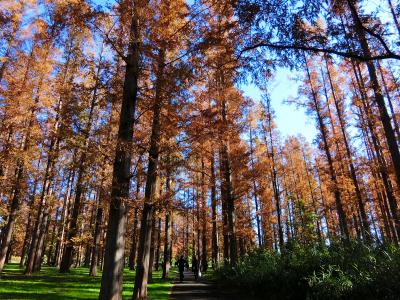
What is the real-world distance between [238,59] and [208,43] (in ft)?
2.50

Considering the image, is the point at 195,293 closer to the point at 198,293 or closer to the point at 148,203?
the point at 198,293

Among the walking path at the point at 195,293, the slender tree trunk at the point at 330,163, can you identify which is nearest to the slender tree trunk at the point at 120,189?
the walking path at the point at 195,293

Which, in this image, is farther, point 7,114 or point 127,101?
point 7,114

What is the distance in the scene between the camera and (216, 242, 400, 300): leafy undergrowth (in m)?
5.87

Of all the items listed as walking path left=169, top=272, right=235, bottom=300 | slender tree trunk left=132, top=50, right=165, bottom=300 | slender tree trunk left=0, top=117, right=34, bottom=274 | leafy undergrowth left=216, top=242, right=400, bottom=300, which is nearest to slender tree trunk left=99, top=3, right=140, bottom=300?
slender tree trunk left=132, top=50, right=165, bottom=300

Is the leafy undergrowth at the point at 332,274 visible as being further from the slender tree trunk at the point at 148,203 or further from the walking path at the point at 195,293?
the slender tree trunk at the point at 148,203

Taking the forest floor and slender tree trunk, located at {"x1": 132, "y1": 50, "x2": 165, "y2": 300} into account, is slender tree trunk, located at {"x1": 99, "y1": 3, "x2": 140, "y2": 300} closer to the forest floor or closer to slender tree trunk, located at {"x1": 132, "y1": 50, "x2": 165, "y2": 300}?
slender tree trunk, located at {"x1": 132, "y1": 50, "x2": 165, "y2": 300}

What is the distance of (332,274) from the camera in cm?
737

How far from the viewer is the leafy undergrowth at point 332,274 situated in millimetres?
5867

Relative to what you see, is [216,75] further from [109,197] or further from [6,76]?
[6,76]

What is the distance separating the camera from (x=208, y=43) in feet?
23.2

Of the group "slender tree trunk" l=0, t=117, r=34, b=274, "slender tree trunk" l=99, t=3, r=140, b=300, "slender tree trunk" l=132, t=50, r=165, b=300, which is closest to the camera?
"slender tree trunk" l=99, t=3, r=140, b=300

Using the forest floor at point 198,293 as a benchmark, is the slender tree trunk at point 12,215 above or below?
above

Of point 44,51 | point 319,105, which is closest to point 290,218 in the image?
point 319,105
